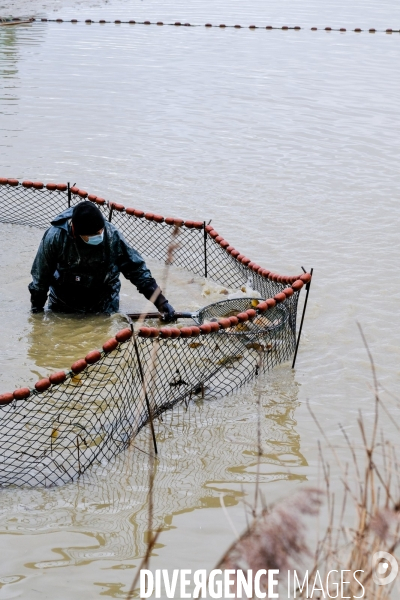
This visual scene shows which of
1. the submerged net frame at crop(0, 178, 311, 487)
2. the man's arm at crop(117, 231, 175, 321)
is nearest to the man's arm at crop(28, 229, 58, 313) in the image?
the man's arm at crop(117, 231, 175, 321)

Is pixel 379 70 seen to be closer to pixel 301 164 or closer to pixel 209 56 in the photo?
pixel 209 56

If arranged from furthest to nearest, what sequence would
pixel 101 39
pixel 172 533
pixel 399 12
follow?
pixel 399 12 < pixel 101 39 < pixel 172 533

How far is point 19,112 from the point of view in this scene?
16.0m

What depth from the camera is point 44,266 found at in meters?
7.25

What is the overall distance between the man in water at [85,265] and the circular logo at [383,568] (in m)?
4.49

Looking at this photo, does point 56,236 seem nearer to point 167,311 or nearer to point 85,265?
point 85,265

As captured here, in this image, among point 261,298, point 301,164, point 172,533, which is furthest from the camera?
point 301,164

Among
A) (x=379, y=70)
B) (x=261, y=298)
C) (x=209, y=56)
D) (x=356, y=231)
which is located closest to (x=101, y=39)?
(x=209, y=56)

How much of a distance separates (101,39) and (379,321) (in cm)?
2056

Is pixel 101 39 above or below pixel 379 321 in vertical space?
above

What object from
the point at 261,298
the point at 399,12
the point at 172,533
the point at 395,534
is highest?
the point at 399,12

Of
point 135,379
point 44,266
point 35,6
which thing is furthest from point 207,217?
point 35,6

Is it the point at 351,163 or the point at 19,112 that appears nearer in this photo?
the point at 351,163

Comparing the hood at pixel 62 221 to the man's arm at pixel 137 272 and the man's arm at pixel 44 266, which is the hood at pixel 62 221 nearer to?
the man's arm at pixel 44 266
